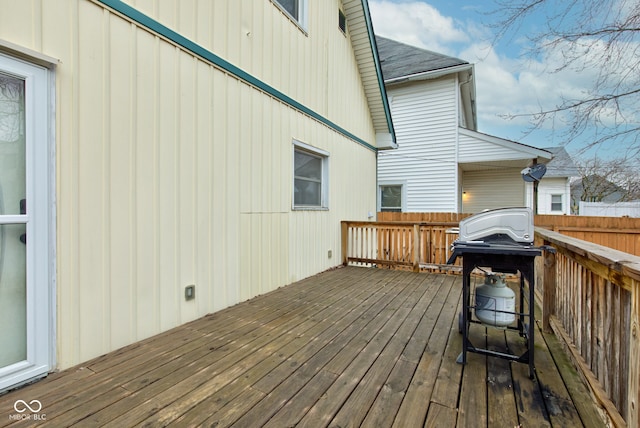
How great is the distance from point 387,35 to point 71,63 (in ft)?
43.2

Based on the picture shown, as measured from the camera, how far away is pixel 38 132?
1.95 meters

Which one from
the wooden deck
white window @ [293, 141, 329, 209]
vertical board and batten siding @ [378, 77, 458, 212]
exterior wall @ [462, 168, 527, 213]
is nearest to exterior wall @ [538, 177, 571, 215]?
exterior wall @ [462, 168, 527, 213]

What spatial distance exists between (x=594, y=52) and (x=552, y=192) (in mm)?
13750

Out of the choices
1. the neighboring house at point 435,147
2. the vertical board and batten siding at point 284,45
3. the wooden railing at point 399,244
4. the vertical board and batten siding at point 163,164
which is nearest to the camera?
the vertical board and batten siding at point 163,164

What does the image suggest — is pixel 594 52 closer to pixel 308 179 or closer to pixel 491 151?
pixel 308 179

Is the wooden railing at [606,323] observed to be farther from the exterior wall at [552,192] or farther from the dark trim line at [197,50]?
the exterior wall at [552,192]

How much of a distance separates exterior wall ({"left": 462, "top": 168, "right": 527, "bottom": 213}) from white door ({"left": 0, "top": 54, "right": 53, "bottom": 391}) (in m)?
11.8

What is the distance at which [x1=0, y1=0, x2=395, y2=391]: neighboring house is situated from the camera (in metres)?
1.92

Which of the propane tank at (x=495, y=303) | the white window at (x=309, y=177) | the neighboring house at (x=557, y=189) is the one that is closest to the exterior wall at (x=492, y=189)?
the neighboring house at (x=557, y=189)

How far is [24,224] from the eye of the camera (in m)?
1.93

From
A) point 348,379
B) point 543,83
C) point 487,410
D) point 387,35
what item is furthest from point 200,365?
point 387,35

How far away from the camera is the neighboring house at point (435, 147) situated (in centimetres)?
898

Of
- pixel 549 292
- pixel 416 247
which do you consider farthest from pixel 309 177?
pixel 549 292

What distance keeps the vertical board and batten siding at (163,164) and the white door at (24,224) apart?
0.09 metres
